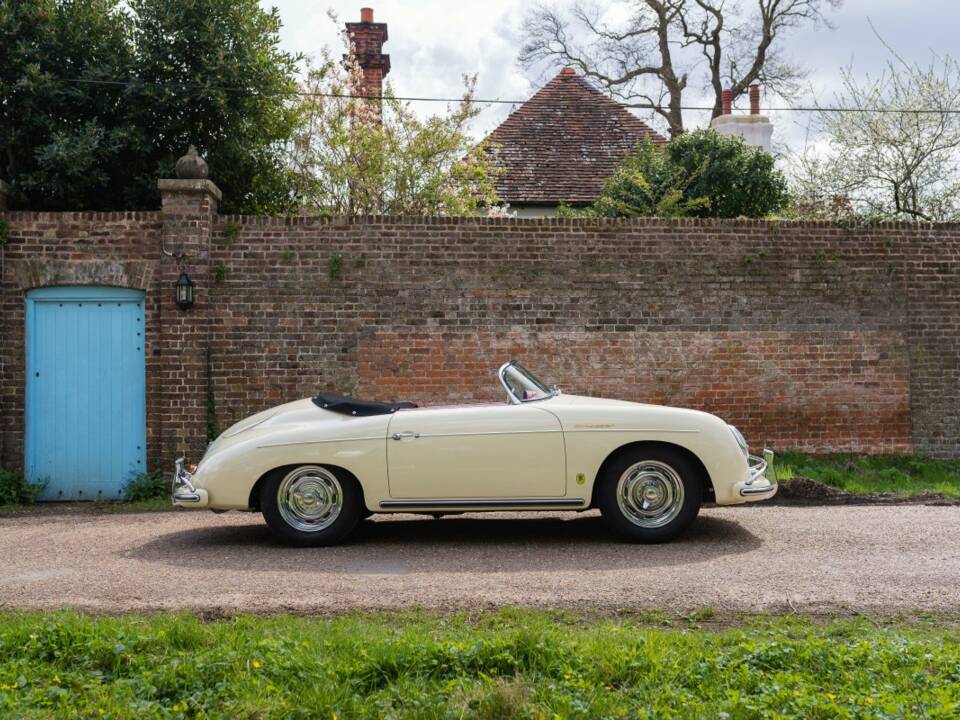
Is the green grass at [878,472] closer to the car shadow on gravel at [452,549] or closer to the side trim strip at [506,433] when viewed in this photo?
the car shadow on gravel at [452,549]

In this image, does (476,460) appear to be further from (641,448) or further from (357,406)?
(641,448)

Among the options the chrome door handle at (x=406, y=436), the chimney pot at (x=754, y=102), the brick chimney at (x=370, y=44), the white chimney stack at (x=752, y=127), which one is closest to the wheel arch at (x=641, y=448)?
the chrome door handle at (x=406, y=436)

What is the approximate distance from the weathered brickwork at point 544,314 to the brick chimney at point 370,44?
32.7ft

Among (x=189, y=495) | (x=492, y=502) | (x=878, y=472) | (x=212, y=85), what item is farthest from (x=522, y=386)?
(x=212, y=85)

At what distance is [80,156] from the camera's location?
11.0 metres

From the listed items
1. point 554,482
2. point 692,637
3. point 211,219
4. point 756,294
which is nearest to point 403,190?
point 211,219

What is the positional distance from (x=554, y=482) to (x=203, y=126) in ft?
24.5

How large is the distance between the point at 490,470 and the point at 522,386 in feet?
2.56

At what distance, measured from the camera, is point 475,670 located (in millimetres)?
4113

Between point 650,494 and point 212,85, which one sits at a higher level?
point 212,85

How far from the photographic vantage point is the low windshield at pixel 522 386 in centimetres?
731

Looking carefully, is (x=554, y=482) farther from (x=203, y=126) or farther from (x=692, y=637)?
(x=203, y=126)

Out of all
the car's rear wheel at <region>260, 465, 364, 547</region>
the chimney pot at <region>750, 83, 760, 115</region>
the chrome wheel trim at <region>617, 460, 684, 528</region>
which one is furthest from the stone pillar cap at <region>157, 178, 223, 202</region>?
the chimney pot at <region>750, 83, 760, 115</region>

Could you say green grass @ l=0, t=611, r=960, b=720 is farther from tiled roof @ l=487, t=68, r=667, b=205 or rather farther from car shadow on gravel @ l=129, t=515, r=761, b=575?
tiled roof @ l=487, t=68, r=667, b=205
